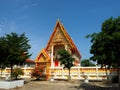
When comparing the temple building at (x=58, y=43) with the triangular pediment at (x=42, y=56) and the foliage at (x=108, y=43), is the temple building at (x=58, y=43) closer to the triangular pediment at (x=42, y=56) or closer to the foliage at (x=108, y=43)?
the triangular pediment at (x=42, y=56)

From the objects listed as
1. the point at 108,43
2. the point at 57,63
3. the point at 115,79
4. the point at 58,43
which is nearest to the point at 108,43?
the point at 108,43

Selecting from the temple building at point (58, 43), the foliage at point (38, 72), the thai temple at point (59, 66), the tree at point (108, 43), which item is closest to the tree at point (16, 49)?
the foliage at point (38, 72)

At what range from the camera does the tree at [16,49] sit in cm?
2587

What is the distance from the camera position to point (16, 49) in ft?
88.1

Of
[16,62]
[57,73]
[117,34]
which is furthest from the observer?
[57,73]

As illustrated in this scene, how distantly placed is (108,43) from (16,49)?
1310 cm

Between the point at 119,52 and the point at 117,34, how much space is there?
155 cm

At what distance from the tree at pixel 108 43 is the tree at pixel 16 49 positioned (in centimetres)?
1091

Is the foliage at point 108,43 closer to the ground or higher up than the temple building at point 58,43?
closer to the ground

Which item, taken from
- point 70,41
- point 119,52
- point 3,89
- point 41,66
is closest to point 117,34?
point 119,52

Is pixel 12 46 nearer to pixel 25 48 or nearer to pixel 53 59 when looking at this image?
pixel 25 48

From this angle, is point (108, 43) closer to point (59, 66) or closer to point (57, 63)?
point (59, 66)

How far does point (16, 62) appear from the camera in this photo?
89.0 ft

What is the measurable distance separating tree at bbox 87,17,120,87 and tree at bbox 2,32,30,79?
35.8ft
